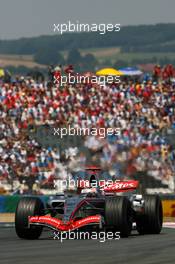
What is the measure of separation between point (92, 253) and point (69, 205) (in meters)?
3.23

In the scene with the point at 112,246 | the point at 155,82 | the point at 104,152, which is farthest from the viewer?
the point at 155,82

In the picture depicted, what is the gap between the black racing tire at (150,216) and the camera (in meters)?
18.3

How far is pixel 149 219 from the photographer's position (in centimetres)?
1836

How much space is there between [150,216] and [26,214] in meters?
2.72

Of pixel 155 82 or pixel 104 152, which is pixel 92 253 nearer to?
pixel 104 152

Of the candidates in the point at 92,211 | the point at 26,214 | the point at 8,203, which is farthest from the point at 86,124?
the point at 26,214

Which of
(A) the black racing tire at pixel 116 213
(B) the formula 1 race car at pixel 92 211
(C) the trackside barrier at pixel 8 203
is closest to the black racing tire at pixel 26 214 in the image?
(B) the formula 1 race car at pixel 92 211

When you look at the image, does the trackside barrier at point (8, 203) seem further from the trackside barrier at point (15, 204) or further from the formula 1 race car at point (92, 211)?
the formula 1 race car at point (92, 211)

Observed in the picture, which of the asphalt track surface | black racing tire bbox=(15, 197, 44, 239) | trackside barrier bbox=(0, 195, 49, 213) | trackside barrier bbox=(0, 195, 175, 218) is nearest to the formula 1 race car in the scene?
black racing tire bbox=(15, 197, 44, 239)

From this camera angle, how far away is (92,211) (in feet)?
56.7

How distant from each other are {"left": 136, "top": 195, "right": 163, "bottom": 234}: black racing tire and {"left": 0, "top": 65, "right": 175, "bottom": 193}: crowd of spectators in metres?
5.75


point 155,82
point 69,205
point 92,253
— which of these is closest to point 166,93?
point 155,82

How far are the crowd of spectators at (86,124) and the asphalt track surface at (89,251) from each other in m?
7.82

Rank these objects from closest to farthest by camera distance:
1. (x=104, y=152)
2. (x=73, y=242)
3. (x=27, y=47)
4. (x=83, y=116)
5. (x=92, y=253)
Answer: (x=92, y=253) → (x=73, y=242) → (x=104, y=152) → (x=83, y=116) → (x=27, y=47)
